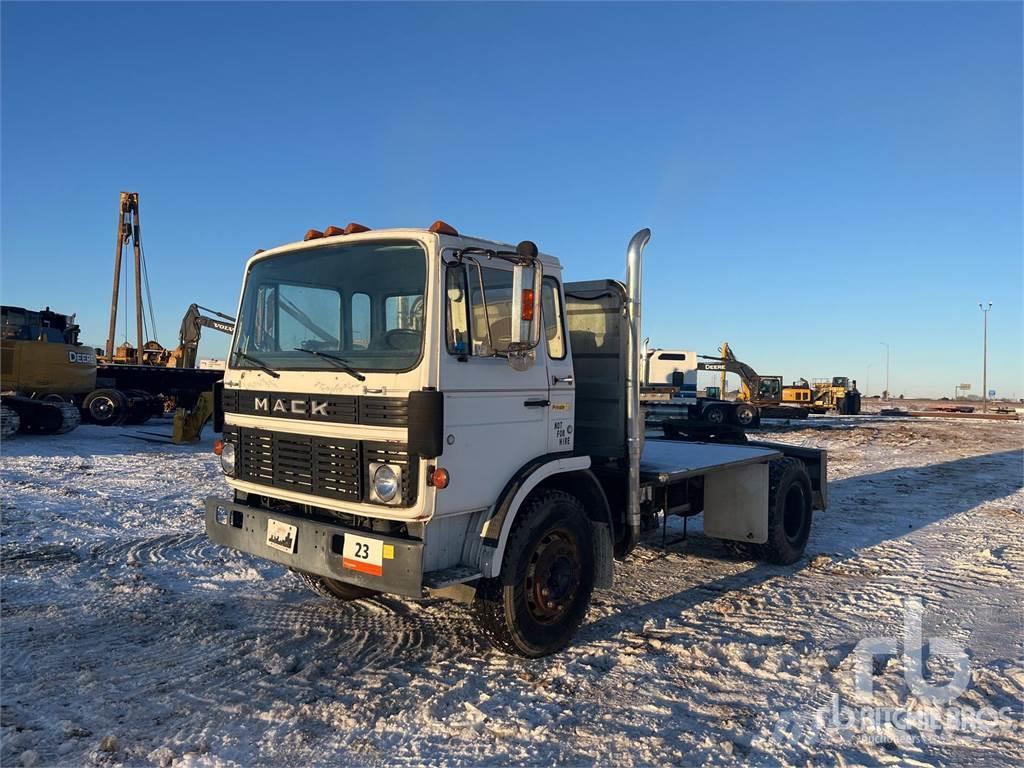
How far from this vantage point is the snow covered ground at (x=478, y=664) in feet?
12.0

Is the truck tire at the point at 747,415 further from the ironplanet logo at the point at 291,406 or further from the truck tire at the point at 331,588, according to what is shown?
the ironplanet logo at the point at 291,406

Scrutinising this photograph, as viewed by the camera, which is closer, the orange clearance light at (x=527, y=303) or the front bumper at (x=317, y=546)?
the front bumper at (x=317, y=546)

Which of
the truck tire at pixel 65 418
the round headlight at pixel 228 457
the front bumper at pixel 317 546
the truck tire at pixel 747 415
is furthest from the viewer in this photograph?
the truck tire at pixel 747 415

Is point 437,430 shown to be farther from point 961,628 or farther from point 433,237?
point 961,628

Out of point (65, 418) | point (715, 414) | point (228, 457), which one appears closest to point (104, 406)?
point (65, 418)

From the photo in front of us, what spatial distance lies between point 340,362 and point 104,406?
64.2ft

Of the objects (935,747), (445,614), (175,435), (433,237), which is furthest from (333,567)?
(175,435)

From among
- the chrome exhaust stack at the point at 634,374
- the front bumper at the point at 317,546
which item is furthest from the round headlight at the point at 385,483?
the chrome exhaust stack at the point at 634,374

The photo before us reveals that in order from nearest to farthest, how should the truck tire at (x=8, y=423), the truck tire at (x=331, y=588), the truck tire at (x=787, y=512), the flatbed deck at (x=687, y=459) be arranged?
the truck tire at (x=331, y=588) → the flatbed deck at (x=687, y=459) → the truck tire at (x=787, y=512) → the truck tire at (x=8, y=423)

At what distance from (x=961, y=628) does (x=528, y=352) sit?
4057 mm

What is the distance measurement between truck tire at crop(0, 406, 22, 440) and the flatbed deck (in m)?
15.0

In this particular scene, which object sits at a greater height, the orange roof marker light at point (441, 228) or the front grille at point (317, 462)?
the orange roof marker light at point (441, 228)

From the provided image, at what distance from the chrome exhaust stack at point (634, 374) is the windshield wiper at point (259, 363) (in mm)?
2632

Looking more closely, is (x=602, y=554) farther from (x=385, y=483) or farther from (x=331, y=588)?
(x=331, y=588)
